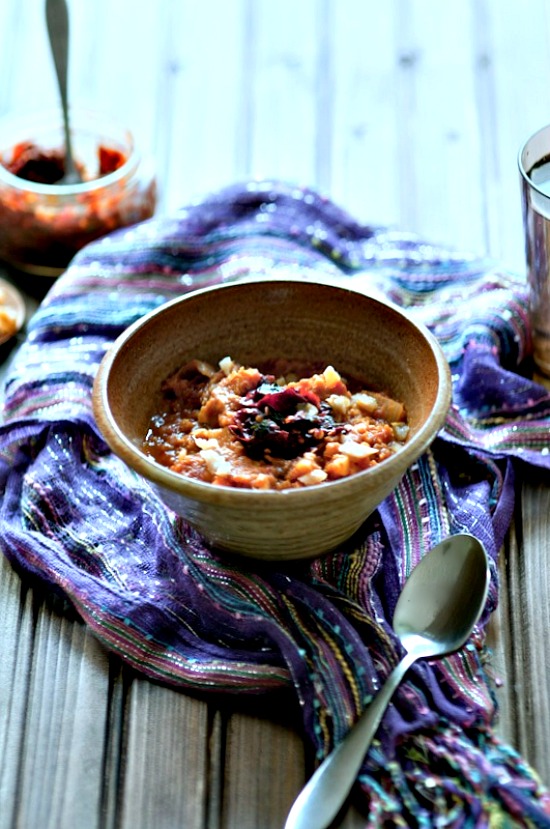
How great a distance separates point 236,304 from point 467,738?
765mm

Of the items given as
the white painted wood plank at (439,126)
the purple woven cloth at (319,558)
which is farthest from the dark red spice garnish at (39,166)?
the white painted wood plank at (439,126)

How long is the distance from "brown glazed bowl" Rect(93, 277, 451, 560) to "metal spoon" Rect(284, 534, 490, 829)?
5.2 inches

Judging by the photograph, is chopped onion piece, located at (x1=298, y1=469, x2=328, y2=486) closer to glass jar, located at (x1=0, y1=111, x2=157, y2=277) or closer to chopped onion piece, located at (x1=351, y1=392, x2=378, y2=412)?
chopped onion piece, located at (x1=351, y1=392, x2=378, y2=412)

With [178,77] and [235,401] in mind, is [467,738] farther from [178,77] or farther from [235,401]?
[178,77]

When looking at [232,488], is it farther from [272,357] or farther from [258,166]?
[258,166]

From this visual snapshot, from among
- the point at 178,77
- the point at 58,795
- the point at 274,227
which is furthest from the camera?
the point at 178,77

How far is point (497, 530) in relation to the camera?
67.9 inches

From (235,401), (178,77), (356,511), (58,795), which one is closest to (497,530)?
(356,511)

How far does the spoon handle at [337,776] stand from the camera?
133 centimetres

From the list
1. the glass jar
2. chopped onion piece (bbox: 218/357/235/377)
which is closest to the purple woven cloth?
the glass jar

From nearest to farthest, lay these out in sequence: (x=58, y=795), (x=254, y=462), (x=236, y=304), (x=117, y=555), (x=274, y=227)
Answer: (x=58, y=795) → (x=254, y=462) → (x=117, y=555) → (x=236, y=304) → (x=274, y=227)

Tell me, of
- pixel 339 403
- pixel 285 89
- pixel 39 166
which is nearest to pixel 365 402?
pixel 339 403

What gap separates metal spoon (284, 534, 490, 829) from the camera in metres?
Answer: 1.35

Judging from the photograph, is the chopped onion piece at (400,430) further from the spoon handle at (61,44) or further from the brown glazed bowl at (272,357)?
the spoon handle at (61,44)
